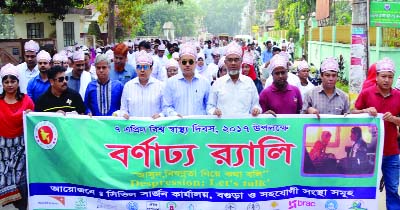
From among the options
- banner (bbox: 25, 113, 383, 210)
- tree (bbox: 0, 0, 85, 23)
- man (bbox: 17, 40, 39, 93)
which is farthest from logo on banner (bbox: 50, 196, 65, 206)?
tree (bbox: 0, 0, 85, 23)

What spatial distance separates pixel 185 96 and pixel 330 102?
1568 mm

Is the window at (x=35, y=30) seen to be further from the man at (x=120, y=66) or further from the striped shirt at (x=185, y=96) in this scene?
the striped shirt at (x=185, y=96)

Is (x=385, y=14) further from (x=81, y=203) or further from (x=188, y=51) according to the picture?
(x=81, y=203)

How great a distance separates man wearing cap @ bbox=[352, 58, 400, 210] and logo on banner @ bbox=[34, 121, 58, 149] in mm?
3066

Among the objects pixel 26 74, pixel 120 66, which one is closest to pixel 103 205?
pixel 120 66

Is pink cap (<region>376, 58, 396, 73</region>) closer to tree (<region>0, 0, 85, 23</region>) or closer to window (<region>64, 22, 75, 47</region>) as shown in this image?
tree (<region>0, 0, 85, 23</region>)

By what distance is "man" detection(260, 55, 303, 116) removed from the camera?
18.5ft

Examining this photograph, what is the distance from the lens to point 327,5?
86.3 feet

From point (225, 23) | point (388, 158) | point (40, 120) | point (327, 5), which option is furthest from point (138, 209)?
point (225, 23)

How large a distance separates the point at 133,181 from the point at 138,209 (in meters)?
0.28

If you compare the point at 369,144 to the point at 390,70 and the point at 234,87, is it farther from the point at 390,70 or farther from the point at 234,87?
the point at 234,87

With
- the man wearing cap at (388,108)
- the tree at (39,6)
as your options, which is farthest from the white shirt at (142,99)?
the tree at (39,6)

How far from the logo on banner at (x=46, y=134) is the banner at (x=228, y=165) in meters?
0.28

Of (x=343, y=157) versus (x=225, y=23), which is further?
(x=225, y=23)
